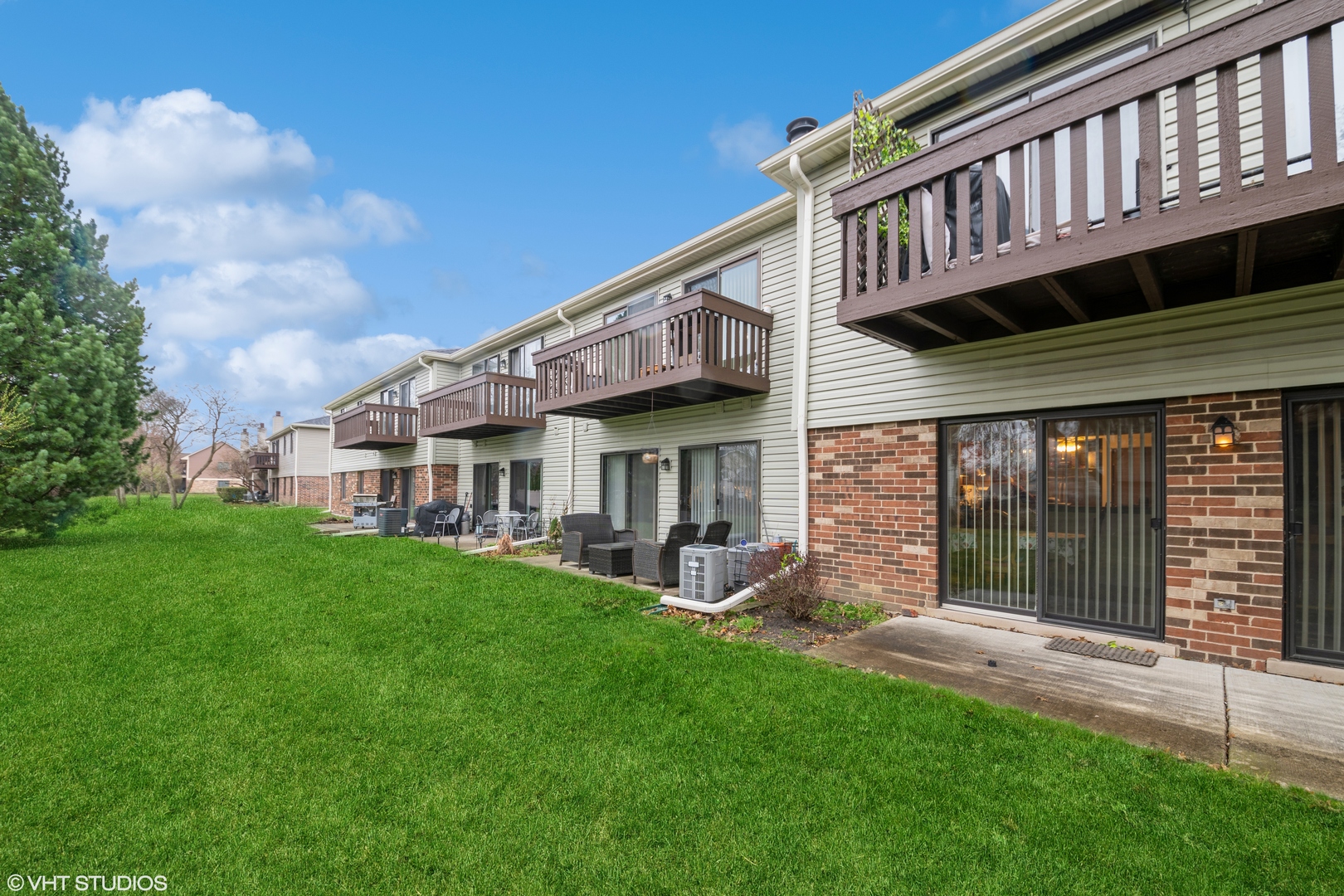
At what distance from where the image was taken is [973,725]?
3.49 metres

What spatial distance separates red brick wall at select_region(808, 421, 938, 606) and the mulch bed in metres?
0.43

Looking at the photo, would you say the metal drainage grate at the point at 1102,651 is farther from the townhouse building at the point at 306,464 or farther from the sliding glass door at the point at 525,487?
the townhouse building at the point at 306,464

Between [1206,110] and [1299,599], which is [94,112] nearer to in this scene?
[1206,110]

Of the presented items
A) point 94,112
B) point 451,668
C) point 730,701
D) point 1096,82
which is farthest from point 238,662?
point 94,112

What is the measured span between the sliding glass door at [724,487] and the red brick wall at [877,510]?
1556 mm

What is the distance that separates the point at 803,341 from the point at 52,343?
41.6 feet

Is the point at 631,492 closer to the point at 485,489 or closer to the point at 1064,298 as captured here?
the point at 485,489

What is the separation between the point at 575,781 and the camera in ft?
9.71

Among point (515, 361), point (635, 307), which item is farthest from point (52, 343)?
point (635, 307)

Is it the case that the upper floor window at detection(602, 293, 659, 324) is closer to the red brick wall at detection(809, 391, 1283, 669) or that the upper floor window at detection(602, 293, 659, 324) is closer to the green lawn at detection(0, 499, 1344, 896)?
the green lawn at detection(0, 499, 1344, 896)

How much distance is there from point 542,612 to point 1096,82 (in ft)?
22.6

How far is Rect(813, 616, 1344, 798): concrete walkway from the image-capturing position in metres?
3.09

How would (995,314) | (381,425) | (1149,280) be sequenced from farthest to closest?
(381,425), (995,314), (1149,280)

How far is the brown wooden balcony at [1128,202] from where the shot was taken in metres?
3.41
